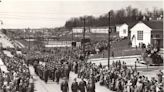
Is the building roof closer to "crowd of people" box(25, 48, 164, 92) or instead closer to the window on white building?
the window on white building

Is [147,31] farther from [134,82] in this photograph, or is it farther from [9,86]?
[9,86]

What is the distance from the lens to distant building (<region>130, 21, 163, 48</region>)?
52.3 meters

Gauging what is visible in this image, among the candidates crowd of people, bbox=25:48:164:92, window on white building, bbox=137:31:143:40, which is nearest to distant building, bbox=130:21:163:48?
window on white building, bbox=137:31:143:40

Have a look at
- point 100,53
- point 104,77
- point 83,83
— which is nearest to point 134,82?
point 83,83

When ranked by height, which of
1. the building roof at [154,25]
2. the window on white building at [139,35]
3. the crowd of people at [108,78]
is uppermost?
the building roof at [154,25]

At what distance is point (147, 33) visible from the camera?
53.0m

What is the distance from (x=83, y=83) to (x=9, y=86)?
3.96 meters

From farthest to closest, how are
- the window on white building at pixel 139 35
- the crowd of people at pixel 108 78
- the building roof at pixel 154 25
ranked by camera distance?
1. the window on white building at pixel 139 35
2. the building roof at pixel 154 25
3. the crowd of people at pixel 108 78

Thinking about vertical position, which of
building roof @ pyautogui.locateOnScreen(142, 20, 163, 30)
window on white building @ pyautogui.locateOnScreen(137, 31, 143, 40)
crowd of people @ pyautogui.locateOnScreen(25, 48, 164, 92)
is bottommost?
crowd of people @ pyautogui.locateOnScreen(25, 48, 164, 92)

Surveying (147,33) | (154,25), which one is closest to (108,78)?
(147,33)

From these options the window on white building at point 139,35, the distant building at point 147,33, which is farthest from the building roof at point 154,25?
the window on white building at point 139,35

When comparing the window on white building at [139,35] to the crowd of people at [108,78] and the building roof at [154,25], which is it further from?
the crowd of people at [108,78]

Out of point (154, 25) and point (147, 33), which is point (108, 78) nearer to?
point (147, 33)

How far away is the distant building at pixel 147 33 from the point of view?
172ft
